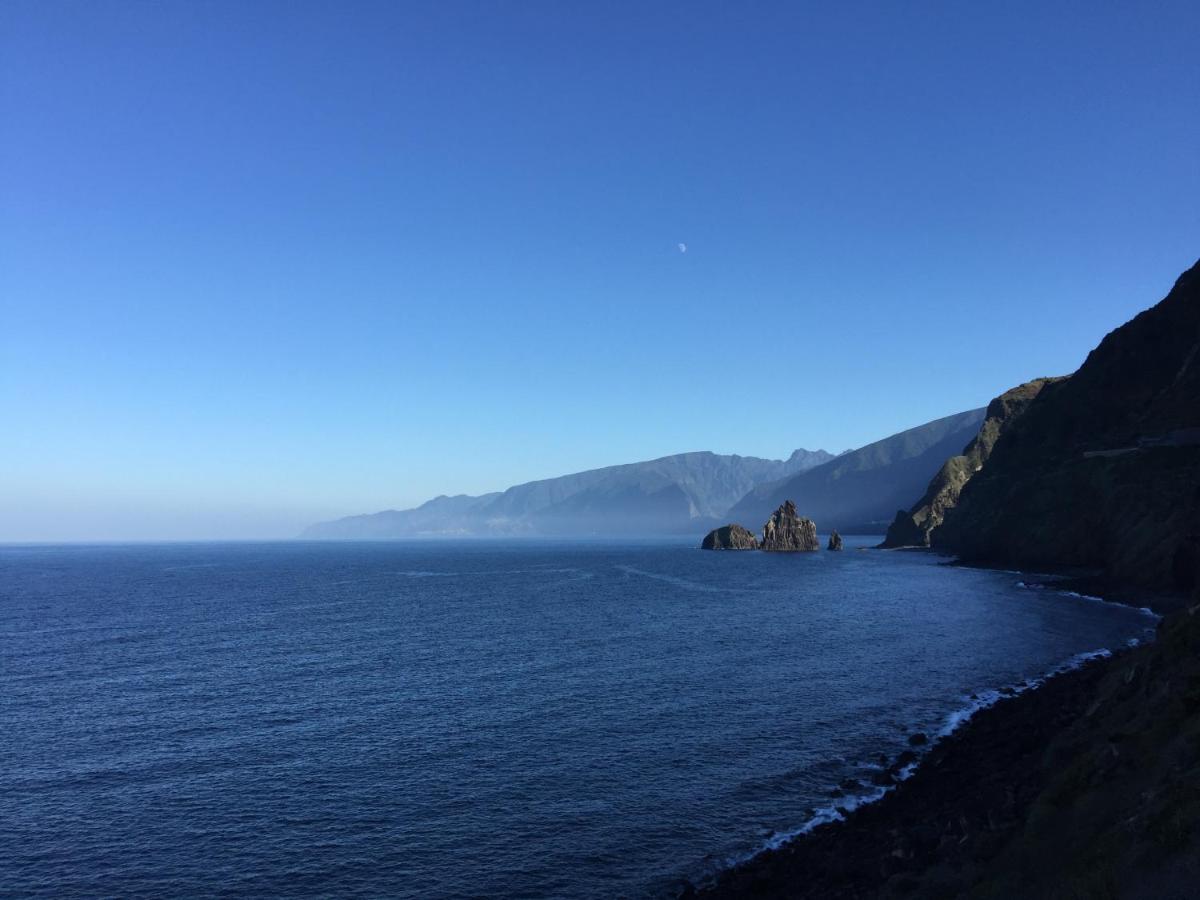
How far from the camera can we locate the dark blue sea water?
1474 inches

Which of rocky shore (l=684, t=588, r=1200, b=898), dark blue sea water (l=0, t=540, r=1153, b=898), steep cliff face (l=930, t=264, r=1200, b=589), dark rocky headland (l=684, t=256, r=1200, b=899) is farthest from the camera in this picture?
steep cliff face (l=930, t=264, r=1200, b=589)

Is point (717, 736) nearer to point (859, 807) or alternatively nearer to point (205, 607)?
point (859, 807)

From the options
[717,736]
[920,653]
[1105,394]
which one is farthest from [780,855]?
[1105,394]

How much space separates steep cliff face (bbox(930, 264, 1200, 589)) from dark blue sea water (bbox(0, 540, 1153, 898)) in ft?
63.6

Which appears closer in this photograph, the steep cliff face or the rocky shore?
the rocky shore

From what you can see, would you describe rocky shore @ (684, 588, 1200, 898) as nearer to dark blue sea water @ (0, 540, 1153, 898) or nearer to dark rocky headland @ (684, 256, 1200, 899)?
dark rocky headland @ (684, 256, 1200, 899)

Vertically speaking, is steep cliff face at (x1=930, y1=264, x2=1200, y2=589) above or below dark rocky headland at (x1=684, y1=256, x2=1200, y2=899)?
above

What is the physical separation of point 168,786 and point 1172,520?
436ft

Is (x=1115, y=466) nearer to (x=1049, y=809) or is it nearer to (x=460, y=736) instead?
(x=1049, y=809)

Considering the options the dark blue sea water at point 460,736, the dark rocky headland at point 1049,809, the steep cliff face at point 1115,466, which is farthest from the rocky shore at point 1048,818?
the steep cliff face at point 1115,466

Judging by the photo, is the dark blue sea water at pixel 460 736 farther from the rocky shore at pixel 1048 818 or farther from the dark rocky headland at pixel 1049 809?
the rocky shore at pixel 1048 818

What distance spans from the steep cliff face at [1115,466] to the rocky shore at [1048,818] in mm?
80547

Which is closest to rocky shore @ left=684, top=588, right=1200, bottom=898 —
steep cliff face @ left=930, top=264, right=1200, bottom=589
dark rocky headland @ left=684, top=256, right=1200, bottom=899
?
dark rocky headland @ left=684, top=256, right=1200, bottom=899

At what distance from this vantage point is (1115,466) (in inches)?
5374
